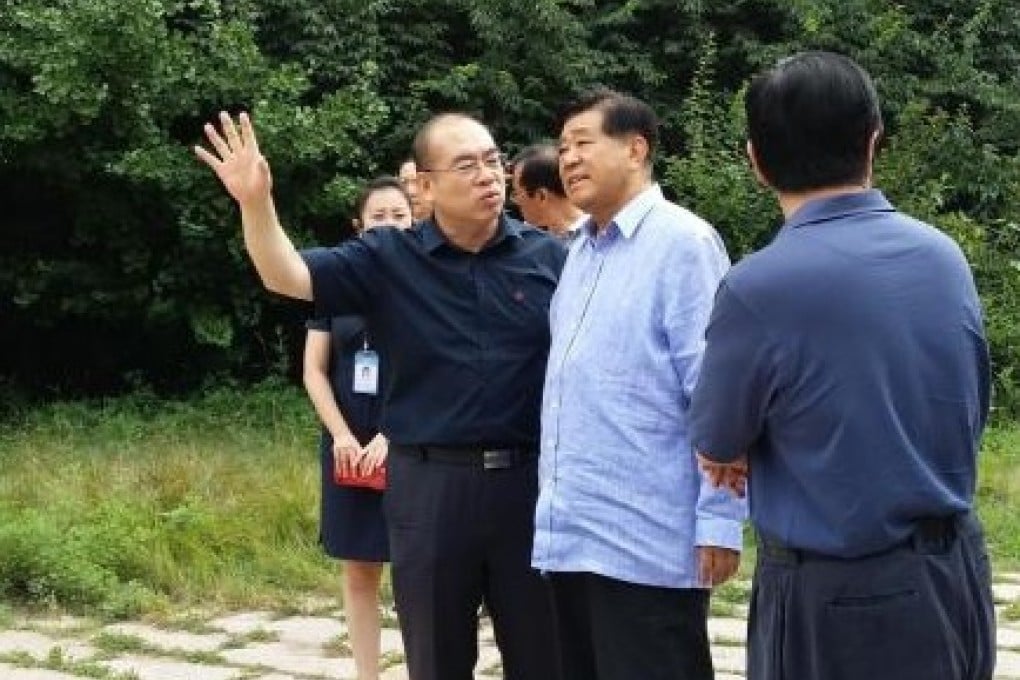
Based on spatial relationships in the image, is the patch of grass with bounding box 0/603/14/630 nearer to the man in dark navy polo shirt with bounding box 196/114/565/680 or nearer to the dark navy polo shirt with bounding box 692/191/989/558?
the man in dark navy polo shirt with bounding box 196/114/565/680

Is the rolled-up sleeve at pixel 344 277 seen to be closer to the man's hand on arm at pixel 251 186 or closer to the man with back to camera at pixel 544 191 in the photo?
the man's hand on arm at pixel 251 186

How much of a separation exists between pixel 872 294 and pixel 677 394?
837 millimetres

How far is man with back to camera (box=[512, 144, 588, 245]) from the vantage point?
5098mm

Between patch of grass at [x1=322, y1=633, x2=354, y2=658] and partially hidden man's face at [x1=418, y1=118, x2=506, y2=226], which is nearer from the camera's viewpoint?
partially hidden man's face at [x1=418, y1=118, x2=506, y2=226]

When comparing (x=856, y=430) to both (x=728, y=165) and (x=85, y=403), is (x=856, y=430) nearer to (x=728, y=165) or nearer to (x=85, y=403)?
(x=728, y=165)

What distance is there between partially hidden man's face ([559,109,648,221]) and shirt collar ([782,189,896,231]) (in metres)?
0.92

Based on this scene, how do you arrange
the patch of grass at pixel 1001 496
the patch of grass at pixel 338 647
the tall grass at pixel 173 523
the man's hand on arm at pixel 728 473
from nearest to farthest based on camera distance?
the man's hand on arm at pixel 728 473 < the patch of grass at pixel 338 647 < the tall grass at pixel 173 523 < the patch of grass at pixel 1001 496

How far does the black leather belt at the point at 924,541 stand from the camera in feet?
8.44

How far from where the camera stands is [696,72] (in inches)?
513

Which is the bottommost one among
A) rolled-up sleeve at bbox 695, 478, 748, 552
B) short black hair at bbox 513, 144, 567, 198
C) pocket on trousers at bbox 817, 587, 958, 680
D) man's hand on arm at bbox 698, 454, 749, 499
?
pocket on trousers at bbox 817, 587, 958, 680

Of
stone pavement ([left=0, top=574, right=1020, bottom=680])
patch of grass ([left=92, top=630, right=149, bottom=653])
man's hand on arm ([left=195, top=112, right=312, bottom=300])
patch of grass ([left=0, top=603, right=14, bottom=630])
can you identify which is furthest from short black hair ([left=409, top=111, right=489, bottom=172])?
patch of grass ([left=0, top=603, right=14, bottom=630])

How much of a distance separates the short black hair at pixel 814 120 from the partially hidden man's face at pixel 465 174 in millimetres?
1235

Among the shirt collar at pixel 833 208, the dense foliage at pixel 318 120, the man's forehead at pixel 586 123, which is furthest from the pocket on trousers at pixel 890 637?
the dense foliage at pixel 318 120

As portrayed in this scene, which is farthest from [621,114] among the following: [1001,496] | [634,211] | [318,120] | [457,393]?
[318,120]
